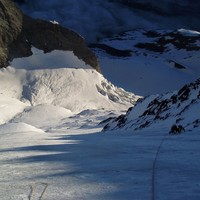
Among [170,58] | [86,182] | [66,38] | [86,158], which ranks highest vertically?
[86,182]

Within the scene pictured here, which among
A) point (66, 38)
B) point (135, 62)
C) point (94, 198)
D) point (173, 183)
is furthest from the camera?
point (135, 62)

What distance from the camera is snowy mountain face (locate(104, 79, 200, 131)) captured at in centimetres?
1819

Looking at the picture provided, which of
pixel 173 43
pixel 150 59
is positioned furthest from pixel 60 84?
pixel 173 43

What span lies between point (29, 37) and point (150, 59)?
97.8 ft

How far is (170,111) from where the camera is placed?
2181 cm

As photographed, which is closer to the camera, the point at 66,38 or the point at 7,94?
the point at 7,94

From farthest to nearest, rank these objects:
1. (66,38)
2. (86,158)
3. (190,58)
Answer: (190,58)
(66,38)
(86,158)

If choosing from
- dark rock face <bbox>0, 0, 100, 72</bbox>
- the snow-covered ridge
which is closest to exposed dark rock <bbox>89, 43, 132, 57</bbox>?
dark rock face <bbox>0, 0, 100, 72</bbox>

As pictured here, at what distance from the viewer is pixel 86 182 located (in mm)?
5961

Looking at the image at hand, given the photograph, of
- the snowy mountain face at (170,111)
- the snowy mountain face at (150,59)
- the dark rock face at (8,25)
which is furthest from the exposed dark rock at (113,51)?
the snowy mountain face at (170,111)

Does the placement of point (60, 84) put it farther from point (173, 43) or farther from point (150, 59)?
point (173, 43)

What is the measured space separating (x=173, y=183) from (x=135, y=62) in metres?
Answer: 72.0

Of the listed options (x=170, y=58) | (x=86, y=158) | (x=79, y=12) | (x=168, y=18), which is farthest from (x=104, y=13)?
(x=86, y=158)

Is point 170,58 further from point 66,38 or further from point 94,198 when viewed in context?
point 94,198
